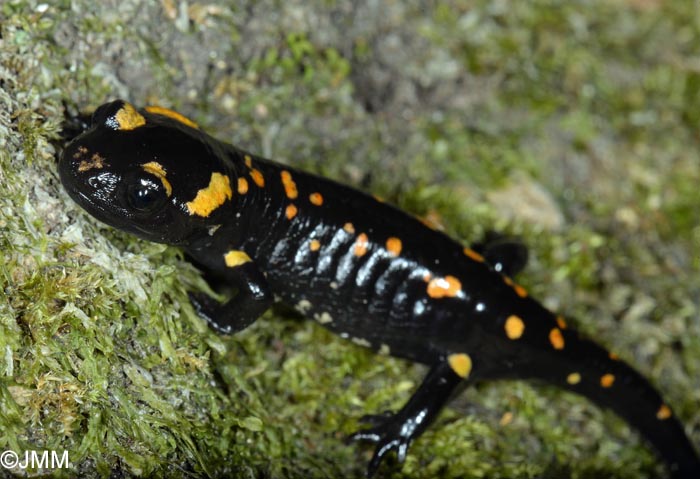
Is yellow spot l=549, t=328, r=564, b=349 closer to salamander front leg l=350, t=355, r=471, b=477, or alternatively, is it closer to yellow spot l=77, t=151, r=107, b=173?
salamander front leg l=350, t=355, r=471, b=477

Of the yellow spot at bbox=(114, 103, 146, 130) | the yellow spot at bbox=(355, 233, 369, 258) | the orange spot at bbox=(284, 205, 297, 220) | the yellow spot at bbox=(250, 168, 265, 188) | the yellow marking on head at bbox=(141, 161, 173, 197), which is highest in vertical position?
the yellow spot at bbox=(114, 103, 146, 130)

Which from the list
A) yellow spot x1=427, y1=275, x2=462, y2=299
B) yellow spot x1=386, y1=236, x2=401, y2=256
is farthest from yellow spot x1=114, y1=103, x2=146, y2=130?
yellow spot x1=427, y1=275, x2=462, y2=299

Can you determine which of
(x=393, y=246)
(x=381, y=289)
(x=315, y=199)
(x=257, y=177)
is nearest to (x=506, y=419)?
(x=381, y=289)

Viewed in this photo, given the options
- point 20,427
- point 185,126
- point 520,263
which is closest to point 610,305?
point 520,263

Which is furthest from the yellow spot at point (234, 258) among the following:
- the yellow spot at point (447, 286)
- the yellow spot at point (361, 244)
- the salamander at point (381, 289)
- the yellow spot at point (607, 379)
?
the yellow spot at point (607, 379)

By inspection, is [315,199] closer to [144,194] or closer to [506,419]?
[144,194]
